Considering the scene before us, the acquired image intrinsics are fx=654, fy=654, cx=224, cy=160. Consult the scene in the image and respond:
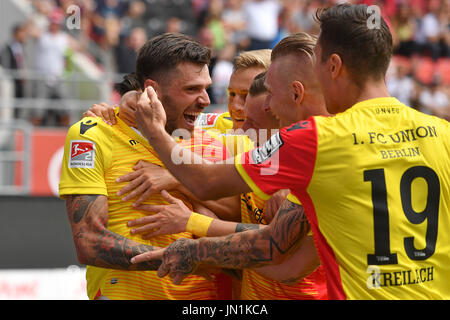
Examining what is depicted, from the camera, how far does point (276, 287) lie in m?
3.76

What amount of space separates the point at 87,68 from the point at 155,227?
9863 millimetres

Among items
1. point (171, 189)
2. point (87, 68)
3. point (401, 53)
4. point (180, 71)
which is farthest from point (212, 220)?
point (401, 53)

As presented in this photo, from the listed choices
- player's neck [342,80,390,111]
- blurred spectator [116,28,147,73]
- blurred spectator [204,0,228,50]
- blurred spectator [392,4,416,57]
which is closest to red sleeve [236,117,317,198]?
player's neck [342,80,390,111]

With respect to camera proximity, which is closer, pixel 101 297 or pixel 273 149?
pixel 273 149

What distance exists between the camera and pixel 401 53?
15.0 meters

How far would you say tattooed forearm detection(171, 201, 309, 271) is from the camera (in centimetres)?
329

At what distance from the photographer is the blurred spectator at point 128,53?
12123 mm

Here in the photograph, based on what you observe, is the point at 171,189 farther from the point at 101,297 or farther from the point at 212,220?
the point at 101,297

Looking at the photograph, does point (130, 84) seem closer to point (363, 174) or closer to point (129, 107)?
point (129, 107)

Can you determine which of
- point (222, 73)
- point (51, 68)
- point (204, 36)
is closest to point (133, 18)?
point (204, 36)

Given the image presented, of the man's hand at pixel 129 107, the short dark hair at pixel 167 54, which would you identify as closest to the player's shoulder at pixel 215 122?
the short dark hair at pixel 167 54

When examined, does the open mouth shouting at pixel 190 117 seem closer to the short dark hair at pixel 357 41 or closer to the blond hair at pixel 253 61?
the blond hair at pixel 253 61

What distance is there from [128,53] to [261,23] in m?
3.04

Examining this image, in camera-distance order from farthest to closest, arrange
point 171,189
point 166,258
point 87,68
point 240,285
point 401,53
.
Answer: point 401,53
point 87,68
point 240,285
point 171,189
point 166,258
